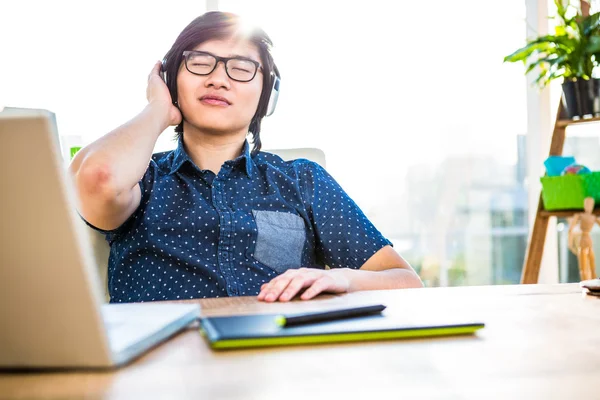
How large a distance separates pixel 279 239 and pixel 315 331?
847mm

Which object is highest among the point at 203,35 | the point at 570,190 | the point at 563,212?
the point at 203,35

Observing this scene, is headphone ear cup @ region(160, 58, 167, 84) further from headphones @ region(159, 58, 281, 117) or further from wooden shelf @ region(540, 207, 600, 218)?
wooden shelf @ region(540, 207, 600, 218)

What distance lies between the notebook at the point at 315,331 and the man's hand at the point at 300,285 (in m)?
0.26

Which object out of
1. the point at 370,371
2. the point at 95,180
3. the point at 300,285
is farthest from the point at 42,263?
the point at 95,180

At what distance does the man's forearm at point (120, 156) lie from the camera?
47.4 inches

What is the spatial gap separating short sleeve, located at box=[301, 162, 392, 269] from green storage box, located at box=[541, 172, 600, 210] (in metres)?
1.54

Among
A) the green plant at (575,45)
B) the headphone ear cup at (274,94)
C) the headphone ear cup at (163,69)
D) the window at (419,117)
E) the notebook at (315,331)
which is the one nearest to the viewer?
the notebook at (315,331)

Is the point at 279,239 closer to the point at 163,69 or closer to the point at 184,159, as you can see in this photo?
the point at 184,159

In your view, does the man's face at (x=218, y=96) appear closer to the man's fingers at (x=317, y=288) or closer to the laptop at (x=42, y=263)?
the man's fingers at (x=317, y=288)

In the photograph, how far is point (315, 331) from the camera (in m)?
0.61

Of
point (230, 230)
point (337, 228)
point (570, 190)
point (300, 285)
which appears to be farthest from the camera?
point (570, 190)

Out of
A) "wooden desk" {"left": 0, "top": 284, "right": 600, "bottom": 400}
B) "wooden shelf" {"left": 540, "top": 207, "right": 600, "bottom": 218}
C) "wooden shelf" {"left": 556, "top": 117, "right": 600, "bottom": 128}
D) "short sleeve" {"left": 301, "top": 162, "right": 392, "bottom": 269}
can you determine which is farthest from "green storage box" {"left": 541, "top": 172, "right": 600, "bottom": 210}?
"wooden desk" {"left": 0, "top": 284, "right": 600, "bottom": 400}

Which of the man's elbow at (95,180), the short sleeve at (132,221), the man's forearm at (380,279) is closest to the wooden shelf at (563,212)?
the man's forearm at (380,279)

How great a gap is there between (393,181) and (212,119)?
1.98 m
